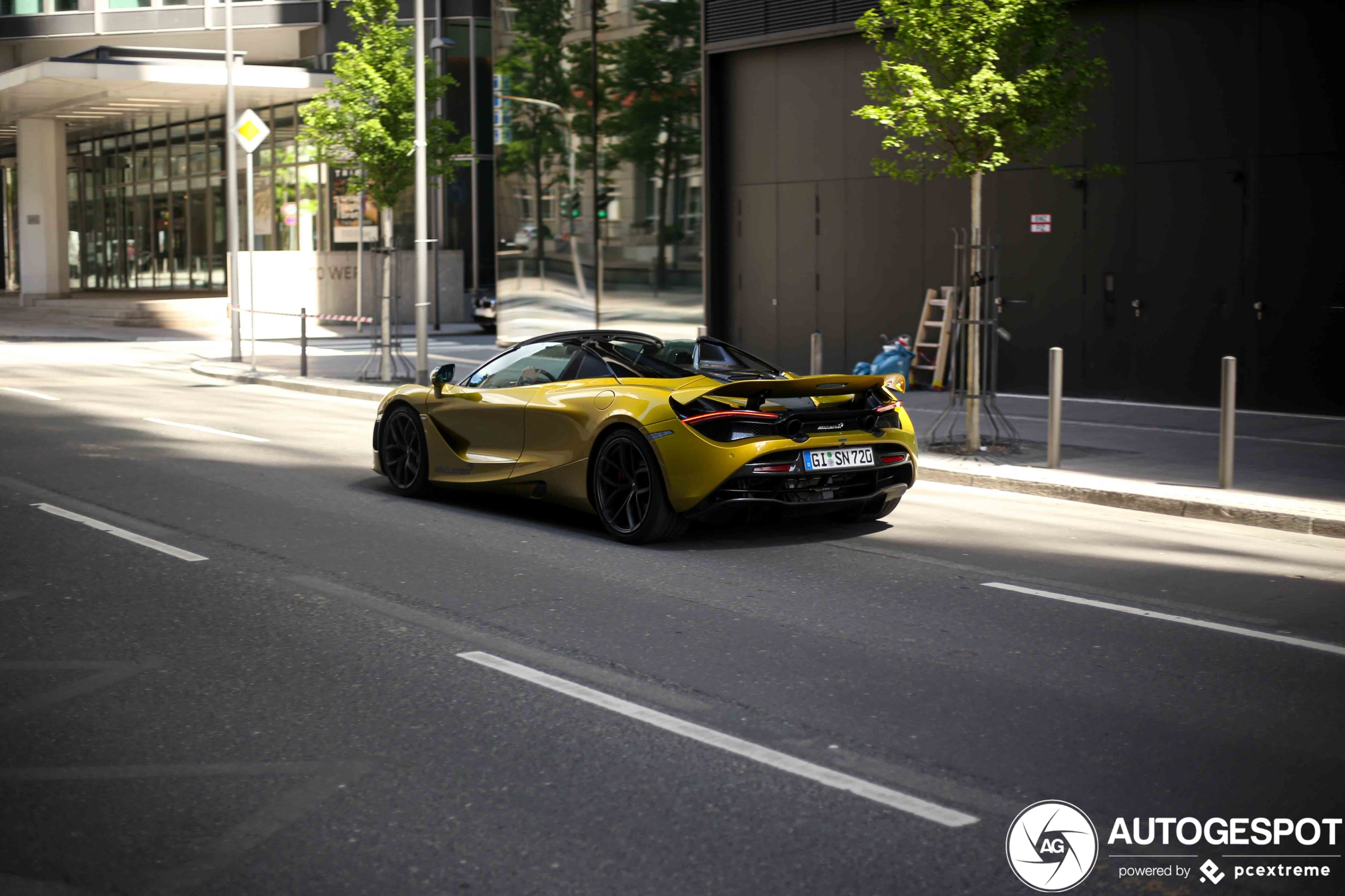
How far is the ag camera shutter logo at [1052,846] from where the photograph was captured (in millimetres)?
3977

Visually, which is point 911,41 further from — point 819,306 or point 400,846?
point 400,846

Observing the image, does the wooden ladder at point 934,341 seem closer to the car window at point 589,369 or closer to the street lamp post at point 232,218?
Result: the car window at point 589,369

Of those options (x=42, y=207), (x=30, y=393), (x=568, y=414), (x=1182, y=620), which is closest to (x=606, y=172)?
(x=30, y=393)

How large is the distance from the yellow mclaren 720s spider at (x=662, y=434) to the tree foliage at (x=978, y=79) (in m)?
4.02

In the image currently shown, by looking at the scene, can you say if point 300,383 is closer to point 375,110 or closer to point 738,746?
point 375,110

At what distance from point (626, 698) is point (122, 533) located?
16.1 feet

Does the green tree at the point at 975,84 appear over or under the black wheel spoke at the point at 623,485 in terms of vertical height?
over

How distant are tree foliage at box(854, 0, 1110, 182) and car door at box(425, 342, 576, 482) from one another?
466 cm

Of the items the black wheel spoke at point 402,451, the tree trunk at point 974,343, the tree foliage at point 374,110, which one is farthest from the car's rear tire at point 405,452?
the tree foliage at point 374,110

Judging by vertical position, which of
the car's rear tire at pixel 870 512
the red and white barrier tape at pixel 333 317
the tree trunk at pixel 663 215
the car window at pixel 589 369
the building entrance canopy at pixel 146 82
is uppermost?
the building entrance canopy at pixel 146 82

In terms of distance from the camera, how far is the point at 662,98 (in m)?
23.5

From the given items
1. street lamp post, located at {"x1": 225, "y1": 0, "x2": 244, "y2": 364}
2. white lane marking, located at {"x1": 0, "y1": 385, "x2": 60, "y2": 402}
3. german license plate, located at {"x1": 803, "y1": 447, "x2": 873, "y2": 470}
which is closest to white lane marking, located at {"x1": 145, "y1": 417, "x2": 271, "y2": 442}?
white lane marking, located at {"x1": 0, "y1": 385, "x2": 60, "y2": 402}

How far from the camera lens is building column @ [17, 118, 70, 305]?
4431 cm

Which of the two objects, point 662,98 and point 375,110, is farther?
point 662,98
